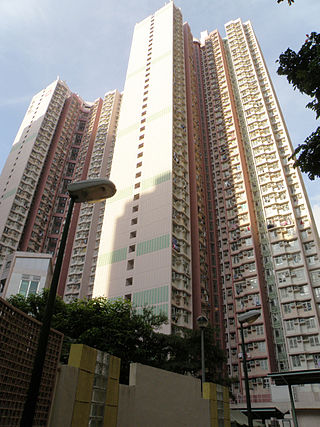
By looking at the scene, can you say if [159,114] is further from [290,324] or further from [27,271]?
[290,324]

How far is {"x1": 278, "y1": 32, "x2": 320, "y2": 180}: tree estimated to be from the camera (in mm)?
11250

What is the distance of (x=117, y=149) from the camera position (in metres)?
62.8

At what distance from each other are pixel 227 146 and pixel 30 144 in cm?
4466

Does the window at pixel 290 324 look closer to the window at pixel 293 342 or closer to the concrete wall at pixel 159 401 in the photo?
the window at pixel 293 342

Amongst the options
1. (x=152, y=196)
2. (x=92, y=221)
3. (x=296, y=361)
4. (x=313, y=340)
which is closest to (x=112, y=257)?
(x=152, y=196)

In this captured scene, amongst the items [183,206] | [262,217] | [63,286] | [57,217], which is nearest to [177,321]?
[183,206]

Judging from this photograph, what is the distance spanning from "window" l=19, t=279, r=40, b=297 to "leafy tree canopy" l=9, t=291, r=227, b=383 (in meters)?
15.5

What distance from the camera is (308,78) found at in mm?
11617

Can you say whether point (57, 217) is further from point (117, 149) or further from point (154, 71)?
point (154, 71)

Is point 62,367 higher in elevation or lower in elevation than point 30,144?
lower

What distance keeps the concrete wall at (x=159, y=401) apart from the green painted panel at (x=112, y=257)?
34.9 meters

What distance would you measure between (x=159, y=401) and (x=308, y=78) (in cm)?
1196

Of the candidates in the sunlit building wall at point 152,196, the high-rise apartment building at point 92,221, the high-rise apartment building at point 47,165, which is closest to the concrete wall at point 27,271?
the sunlit building wall at point 152,196

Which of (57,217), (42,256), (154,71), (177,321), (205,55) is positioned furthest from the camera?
(205,55)
